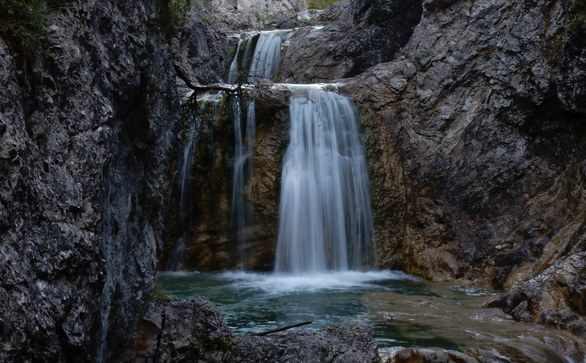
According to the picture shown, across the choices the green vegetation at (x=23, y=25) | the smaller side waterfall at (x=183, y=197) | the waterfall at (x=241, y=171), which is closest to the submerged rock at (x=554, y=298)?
the waterfall at (x=241, y=171)

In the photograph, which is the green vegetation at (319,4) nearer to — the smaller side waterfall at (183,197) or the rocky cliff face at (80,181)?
the smaller side waterfall at (183,197)

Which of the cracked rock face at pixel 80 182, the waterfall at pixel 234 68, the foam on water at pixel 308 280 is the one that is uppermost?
the waterfall at pixel 234 68

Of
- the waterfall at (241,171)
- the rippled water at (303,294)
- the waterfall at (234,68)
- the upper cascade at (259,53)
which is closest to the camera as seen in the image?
the rippled water at (303,294)

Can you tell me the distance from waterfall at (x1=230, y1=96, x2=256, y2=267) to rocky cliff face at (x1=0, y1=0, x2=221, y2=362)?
733 centimetres

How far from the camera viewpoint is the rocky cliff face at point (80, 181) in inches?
103

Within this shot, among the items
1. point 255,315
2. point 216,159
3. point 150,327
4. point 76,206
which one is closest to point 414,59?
point 216,159

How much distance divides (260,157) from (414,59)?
475cm

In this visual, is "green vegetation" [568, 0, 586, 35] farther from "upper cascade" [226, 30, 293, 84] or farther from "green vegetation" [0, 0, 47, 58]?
"upper cascade" [226, 30, 293, 84]

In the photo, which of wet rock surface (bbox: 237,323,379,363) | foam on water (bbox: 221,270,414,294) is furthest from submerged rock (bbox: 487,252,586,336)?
foam on water (bbox: 221,270,414,294)

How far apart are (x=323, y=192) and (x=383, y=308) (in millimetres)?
4596

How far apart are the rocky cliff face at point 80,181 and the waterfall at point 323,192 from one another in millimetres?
7231

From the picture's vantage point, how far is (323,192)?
12.1 m

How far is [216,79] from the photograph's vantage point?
55.6ft

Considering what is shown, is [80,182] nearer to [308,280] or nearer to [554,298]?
[554,298]
